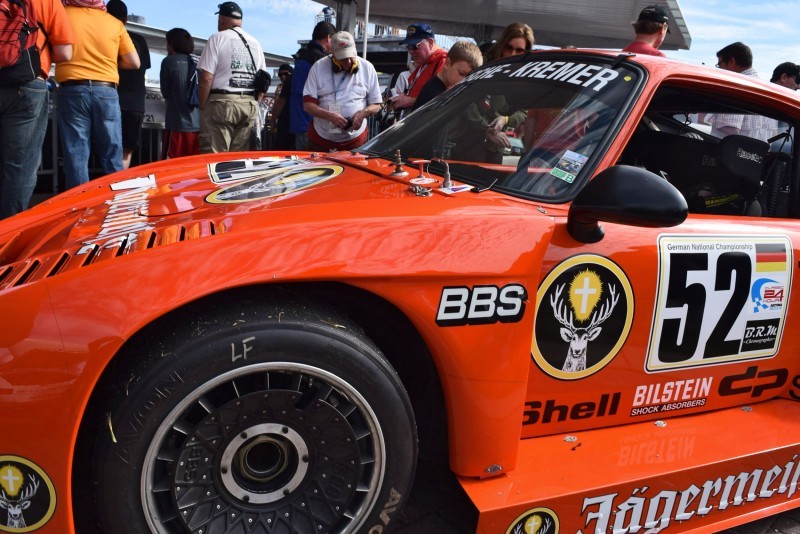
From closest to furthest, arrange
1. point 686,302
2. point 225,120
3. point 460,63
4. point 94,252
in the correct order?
point 94,252
point 686,302
point 460,63
point 225,120

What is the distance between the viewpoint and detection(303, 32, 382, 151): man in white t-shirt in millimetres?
4891

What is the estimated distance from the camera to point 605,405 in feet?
6.52

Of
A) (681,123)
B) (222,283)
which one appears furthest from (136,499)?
(681,123)

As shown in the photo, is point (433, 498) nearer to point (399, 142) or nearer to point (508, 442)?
point (508, 442)

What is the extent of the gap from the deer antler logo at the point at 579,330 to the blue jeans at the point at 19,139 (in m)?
3.53

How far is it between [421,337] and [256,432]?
48cm

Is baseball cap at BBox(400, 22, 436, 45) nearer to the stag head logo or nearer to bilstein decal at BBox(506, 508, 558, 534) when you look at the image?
bilstein decal at BBox(506, 508, 558, 534)

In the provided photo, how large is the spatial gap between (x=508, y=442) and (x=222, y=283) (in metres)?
0.87

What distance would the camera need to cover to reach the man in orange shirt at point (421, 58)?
5.22 metres

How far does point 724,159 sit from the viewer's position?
2.59 meters

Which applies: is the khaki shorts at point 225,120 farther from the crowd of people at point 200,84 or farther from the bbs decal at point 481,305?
the bbs decal at point 481,305

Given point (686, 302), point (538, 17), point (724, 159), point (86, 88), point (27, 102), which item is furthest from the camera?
point (538, 17)

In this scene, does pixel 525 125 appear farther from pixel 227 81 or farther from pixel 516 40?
pixel 227 81

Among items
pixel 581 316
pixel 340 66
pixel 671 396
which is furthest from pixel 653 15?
pixel 581 316
